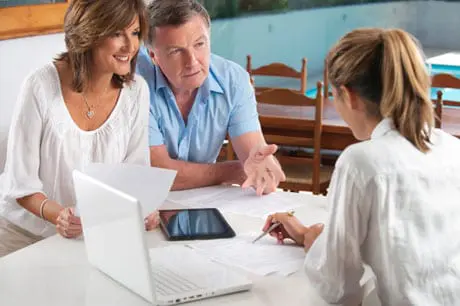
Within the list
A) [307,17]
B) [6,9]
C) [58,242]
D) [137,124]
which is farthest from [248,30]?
[58,242]

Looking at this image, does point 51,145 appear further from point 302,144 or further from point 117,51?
point 302,144

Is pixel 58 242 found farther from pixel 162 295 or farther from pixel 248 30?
pixel 248 30

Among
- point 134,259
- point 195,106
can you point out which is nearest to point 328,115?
point 195,106

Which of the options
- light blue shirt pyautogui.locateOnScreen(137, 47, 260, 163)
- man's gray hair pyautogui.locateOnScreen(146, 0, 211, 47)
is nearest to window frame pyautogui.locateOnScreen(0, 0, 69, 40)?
light blue shirt pyautogui.locateOnScreen(137, 47, 260, 163)

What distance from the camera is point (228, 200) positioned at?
219 centimetres

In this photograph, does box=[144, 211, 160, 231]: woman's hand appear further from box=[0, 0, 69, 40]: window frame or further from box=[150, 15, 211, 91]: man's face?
box=[0, 0, 69, 40]: window frame

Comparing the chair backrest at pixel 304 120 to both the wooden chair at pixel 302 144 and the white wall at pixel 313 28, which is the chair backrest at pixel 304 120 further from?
the white wall at pixel 313 28

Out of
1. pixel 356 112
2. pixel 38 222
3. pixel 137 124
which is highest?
pixel 356 112

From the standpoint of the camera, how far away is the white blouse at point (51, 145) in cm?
203

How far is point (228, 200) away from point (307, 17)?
4.18 meters

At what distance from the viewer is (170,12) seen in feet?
7.78

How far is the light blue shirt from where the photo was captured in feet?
8.16

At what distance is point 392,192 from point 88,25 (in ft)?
3.46

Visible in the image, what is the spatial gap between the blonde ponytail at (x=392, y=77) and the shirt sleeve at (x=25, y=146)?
3.04ft
